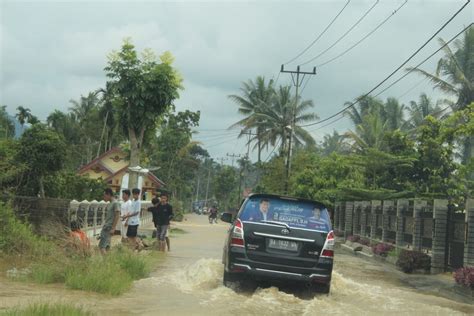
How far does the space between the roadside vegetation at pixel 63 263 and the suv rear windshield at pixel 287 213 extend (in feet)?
7.83

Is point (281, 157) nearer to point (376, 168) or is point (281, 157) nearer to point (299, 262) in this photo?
point (376, 168)

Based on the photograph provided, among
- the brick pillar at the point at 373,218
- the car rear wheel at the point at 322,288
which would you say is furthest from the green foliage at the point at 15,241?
the brick pillar at the point at 373,218

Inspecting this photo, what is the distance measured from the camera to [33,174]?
17328 mm

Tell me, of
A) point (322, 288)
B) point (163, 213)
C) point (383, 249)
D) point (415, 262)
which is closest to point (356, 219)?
point (383, 249)

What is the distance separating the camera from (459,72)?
35.0 m

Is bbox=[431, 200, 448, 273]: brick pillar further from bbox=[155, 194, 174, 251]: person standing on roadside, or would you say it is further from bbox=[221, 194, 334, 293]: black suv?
bbox=[221, 194, 334, 293]: black suv

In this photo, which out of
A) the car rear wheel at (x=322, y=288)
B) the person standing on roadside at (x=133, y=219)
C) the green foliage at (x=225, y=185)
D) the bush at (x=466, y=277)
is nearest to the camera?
the car rear wheel at (x=322, y=288)

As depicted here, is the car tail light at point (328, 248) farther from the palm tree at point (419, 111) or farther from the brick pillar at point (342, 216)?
the palm tree at point (419, 111)

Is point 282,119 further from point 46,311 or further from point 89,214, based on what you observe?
point 46,311

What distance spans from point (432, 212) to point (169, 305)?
37.3ft

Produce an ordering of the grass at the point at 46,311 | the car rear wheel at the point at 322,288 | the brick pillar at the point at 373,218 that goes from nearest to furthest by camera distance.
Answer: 1. the grass at the point at 46,311
2. the car rear wheel at the point at 322,288
3. the brick pillar at the point at 373,218

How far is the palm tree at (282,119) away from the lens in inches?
1976

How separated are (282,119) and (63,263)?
4116 cm

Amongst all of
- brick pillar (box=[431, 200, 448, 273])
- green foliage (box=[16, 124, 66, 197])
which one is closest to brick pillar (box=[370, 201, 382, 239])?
brick pillar (box=[431, 200, 448, 273])
